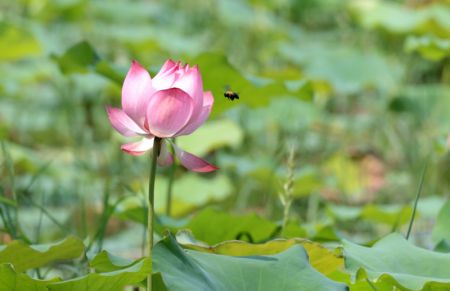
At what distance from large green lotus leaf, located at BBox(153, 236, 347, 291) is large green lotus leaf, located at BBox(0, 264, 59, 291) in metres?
0.15

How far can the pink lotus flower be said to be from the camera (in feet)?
3.79

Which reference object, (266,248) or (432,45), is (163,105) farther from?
(432,45)

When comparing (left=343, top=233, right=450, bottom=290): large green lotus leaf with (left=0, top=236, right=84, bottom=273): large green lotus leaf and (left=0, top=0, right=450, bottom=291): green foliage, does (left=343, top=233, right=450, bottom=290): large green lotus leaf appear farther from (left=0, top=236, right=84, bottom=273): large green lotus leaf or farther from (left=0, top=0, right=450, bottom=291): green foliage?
(left=0, top=236, right=84, bottom=273): large green lotus leaf

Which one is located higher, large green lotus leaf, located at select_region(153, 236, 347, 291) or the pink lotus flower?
the pink lotus flower

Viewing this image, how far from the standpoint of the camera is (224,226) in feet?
5.56

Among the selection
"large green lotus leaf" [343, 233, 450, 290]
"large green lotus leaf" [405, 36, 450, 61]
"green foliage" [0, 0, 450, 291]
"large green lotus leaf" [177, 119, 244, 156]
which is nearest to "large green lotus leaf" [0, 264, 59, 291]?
"green foliage" [0, 0, 450, 291]

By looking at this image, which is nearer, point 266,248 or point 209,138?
point 266,248

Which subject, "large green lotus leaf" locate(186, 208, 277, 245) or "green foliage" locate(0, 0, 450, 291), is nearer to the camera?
"green foliage" locate(0, 0, 450, 291)

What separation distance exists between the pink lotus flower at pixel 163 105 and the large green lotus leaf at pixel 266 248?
18 centimetres

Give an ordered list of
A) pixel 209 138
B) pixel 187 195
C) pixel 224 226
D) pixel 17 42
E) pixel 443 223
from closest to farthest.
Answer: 1. pixel 443 223
2. pixel 224 226
3. pixel 17 42
4. pixel 187 195
5. pixel 209 138

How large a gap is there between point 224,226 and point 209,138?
6.37 ft

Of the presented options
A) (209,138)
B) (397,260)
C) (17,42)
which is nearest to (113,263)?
(397,260)

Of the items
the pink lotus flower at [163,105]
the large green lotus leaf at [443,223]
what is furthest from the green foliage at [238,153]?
the pink lotus flower at [163,105]

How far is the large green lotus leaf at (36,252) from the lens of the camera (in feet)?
4.35
